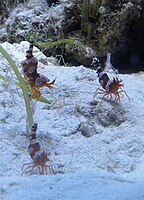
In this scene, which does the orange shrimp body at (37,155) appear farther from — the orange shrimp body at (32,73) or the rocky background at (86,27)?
the rocky background at (86,27)

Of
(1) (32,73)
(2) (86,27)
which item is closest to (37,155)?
(1) (32,73)

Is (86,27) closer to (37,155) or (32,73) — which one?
(32,73)

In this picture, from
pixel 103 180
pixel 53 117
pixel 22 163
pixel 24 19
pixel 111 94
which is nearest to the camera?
pixel 103 180

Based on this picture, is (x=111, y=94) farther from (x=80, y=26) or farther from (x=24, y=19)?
(x=24, y=19)

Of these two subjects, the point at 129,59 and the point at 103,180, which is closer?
the point at 103,180

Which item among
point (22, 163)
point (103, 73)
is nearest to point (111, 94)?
point (103, 73)

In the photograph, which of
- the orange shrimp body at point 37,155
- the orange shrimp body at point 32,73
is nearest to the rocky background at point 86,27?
the orange shrimp body at point 32,73

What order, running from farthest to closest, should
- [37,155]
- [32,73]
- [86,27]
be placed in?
[86,27] < [32,73] < [37,155]

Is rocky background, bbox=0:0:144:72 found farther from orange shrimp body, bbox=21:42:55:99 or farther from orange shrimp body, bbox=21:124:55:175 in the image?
orange shrimp body, bbox=21:124:55:175
